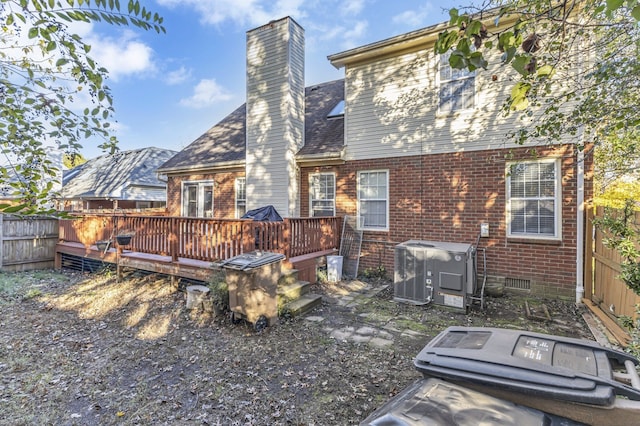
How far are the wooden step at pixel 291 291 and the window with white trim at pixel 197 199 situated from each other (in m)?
6.50

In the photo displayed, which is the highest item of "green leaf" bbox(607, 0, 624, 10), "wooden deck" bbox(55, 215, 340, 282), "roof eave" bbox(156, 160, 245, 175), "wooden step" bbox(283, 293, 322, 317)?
"roof eave" bbox(156, 160, 245, 175)

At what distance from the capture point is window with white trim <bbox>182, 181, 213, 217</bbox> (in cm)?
1148

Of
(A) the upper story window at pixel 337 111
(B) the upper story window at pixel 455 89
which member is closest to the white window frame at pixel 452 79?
(B) the upper story window at pixel 455 89

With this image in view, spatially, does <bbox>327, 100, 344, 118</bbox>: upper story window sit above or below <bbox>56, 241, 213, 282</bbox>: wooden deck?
above

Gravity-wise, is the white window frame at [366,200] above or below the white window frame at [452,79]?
below

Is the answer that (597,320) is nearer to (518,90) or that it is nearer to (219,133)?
(518,90)

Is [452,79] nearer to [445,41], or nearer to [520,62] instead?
[445,41]

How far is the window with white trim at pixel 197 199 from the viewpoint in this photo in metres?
11.5

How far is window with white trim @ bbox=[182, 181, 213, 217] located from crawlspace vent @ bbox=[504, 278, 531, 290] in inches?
373

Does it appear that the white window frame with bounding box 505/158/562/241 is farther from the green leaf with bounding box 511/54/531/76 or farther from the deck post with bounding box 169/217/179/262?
the deck post with bounding box 169/217/179/262

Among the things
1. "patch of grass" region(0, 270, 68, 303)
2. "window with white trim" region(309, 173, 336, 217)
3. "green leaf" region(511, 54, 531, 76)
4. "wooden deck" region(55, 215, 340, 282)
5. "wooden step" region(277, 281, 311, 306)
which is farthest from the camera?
"window with white trim" region(309, 173, 336, 217)

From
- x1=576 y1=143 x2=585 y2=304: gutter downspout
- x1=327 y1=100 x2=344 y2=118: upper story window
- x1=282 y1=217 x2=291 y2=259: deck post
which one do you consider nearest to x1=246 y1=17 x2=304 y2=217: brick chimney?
x1=327 y1=100 x2=344 y2=118: upper story window

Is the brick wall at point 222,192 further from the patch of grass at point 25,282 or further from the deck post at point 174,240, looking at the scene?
the patch of grass at point 25,282

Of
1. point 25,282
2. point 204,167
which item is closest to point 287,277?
point 204,167
